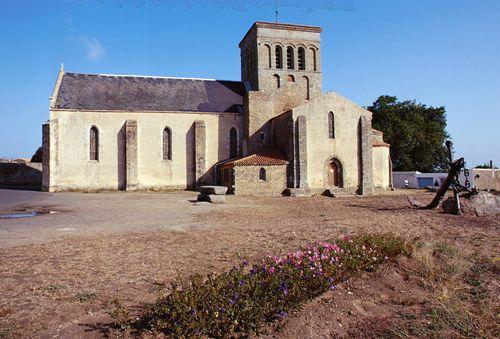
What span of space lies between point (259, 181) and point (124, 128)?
1158cm

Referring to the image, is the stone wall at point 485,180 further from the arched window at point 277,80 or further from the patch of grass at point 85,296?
the patch of grass at point 85,296

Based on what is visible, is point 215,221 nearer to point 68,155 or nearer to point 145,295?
point 145,295

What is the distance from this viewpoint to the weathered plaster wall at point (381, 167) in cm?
2852

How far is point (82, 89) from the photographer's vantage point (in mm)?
28234

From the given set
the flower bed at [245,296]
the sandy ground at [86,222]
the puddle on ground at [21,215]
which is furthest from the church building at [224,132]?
the flower bed at [245,296]

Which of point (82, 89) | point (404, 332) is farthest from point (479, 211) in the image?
point (82, 89)

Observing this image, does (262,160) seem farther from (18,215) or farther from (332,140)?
(18,215)

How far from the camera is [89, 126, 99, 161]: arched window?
26984 millimetres

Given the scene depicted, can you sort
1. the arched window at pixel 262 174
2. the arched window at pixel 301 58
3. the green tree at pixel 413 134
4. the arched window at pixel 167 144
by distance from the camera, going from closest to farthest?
the arched window at pixel 262 174
the arched window at pixel 167 144
the arched window at pixel 301 58
the green tree at pixel 413 134

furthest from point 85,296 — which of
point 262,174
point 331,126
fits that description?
point 331,126

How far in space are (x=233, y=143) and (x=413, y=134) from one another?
26339 millimetres

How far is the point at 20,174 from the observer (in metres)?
36.7

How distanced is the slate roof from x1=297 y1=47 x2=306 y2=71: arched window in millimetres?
5827

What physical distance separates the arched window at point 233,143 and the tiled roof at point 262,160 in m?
3.84
